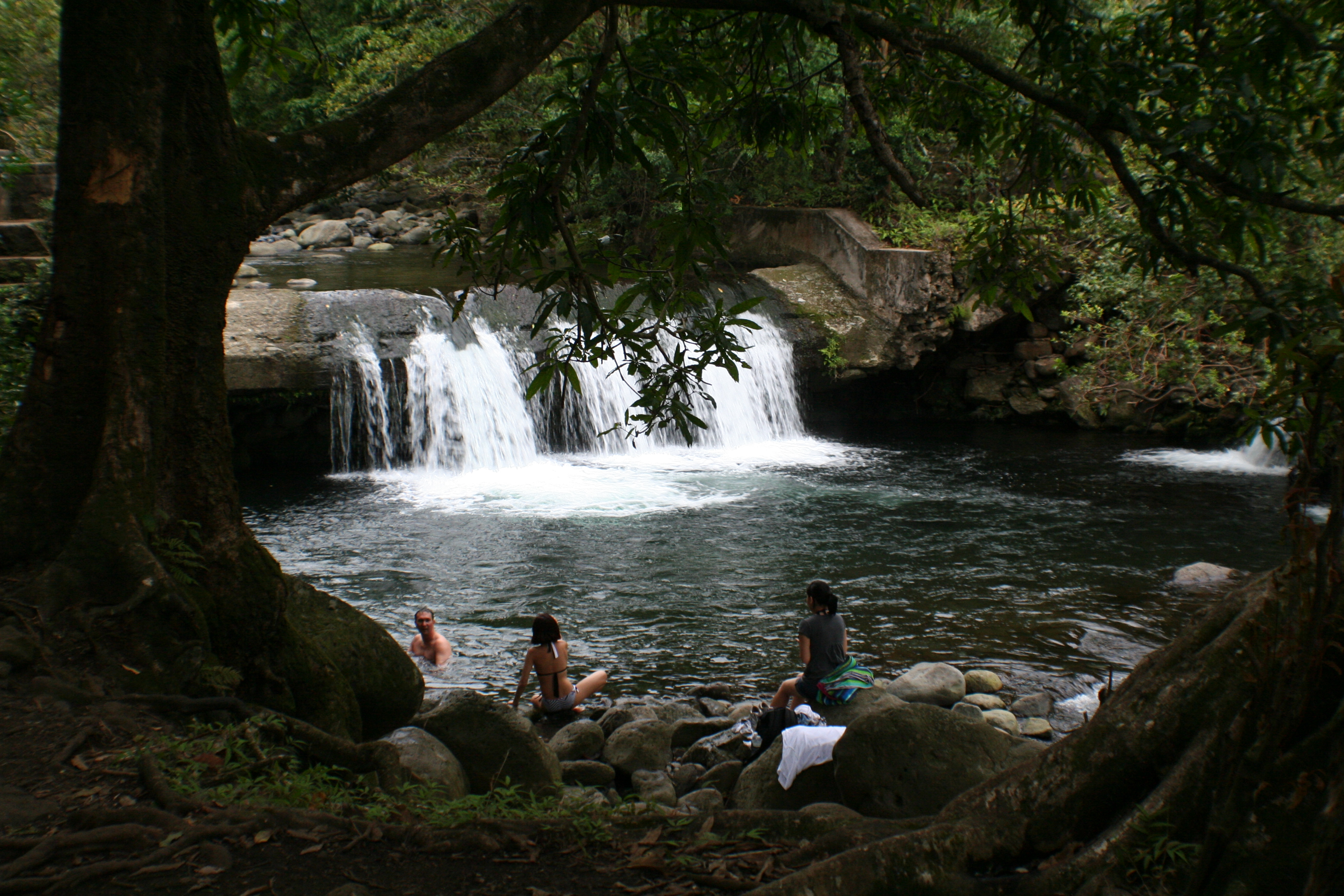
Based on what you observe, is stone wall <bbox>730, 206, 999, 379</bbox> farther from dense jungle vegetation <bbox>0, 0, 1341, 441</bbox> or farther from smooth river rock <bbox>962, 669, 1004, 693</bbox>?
smooth river rock <bbox>962, 669, 1004, 693</bbox>

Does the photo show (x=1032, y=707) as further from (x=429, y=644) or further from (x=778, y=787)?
(x=429, y=644)

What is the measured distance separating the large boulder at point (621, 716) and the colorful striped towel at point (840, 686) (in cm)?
118

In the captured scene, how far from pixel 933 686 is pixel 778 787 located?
2.10 meters

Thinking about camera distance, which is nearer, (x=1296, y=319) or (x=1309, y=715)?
(x=1309, y=715)

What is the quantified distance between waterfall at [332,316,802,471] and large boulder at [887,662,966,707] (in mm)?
5173

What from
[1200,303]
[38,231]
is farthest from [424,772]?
[1200,303]

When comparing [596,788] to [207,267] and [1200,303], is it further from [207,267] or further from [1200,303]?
[1200,303]

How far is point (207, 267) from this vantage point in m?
3.68

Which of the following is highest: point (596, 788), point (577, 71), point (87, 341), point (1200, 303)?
point (577, 71)

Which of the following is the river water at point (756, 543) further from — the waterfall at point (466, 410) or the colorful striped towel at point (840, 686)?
the colorful striped towel at point (840, 686)

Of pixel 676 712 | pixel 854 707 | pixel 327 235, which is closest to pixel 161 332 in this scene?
pixel 676 712

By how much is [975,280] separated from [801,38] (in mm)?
1318

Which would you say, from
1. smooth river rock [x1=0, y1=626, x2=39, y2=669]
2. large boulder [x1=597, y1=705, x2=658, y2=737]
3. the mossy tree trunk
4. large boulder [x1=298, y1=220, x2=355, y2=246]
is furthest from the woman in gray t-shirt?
large boulder [x1=298, y1=220, x2=355, y2=246]

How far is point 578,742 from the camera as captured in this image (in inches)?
231
